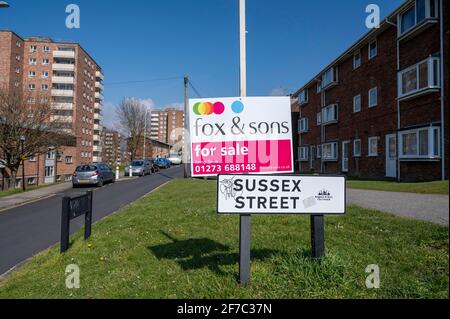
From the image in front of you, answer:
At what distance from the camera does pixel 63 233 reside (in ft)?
18.7

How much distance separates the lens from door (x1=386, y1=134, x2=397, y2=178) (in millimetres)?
18125

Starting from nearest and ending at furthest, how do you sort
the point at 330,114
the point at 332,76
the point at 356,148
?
1. the point at 356,148
2. the point at 332,76
3. the point at 330,114

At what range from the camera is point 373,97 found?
20859 millimetres

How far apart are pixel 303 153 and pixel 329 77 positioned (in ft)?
32.1

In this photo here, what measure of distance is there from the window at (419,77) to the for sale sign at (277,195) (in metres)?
13.8

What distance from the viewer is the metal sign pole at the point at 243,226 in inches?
141

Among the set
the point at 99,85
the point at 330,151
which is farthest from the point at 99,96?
the point at 330,151

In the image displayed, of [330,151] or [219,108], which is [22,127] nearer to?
[219,108]

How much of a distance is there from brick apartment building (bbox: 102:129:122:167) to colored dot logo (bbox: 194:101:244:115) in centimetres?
6299

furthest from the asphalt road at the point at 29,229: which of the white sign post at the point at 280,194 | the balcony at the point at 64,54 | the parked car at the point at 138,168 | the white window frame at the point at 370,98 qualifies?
the balcony at the point at 64,54

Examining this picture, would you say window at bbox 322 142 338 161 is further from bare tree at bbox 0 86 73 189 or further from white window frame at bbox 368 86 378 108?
bare tree at bbox 0 86 73 189

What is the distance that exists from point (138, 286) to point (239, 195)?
149 centimetres

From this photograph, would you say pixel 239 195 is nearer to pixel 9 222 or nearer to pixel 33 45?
pixel 9 222
